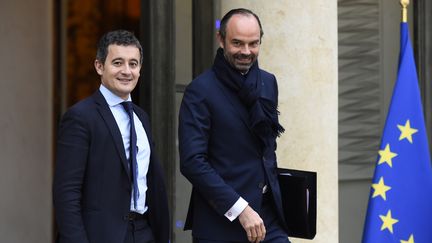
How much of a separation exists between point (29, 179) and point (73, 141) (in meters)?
3.39

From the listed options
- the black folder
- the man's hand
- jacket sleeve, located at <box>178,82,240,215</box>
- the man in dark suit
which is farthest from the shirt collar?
the black folder

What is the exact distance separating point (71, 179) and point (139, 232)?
0.40 metres

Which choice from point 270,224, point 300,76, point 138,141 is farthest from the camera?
point 300,76

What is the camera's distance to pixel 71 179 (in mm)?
3381

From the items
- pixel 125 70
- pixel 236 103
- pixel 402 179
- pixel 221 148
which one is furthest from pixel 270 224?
pixel 402 179

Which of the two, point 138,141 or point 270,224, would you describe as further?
point 270,224

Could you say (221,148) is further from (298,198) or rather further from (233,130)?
(298,198)

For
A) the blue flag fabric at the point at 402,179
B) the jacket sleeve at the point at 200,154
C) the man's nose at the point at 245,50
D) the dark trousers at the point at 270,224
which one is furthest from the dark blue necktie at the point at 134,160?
the blue flag fabric at the point at 402,179

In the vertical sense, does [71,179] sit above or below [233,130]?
below

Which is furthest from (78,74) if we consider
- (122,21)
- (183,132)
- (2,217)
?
(183,132)

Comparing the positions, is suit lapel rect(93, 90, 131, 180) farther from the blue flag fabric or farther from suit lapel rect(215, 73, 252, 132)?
the blue flag fabric

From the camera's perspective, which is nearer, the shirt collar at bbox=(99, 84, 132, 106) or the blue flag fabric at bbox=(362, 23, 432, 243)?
the shirt collar at bbox=(99, 84, 132, 106)

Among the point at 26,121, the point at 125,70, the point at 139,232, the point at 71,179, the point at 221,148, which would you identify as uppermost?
the point at 125,70

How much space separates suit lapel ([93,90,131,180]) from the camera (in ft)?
11.5
